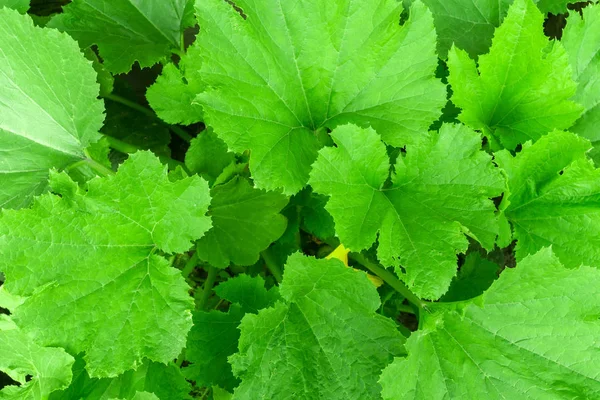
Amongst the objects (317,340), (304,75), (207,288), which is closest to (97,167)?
(207,288)

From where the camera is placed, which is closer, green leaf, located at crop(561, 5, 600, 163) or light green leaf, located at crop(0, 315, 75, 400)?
light green leaf, located at crop(0, 315, 75, 400)

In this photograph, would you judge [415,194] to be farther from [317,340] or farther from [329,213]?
[317,340]

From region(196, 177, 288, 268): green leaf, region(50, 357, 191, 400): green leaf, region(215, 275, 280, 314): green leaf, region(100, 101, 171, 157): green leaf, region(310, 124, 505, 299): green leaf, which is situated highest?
region(310, 124, 505, 299): green leaf

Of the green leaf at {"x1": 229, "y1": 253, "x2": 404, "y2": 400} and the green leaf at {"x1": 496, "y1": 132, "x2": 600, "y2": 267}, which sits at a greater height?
the green leaf at {"x1": 496, "y1": 132, "x2": 600, "y2": 267}

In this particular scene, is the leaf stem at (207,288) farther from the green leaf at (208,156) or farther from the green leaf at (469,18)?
the green leaf at (469,18)

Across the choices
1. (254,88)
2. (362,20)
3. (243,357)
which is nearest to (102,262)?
(243,357)

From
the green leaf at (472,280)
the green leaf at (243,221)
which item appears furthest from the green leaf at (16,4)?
the green leaf at (472,280)

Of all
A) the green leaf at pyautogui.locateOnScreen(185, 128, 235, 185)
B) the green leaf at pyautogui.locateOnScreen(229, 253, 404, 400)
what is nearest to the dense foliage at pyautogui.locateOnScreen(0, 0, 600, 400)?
the green leaf at pyautogui.locateOnScreen(229, 253, 404, 400)

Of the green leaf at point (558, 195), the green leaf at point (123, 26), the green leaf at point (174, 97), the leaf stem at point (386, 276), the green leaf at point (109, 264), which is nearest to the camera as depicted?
the green leaf at point (109, 264)

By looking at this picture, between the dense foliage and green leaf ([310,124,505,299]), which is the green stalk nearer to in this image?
the dense foliage
